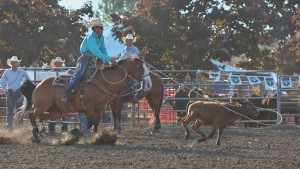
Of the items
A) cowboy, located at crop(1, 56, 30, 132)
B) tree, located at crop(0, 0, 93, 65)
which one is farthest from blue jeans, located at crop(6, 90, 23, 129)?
tree, located at crop(0, 0, 93, 65)

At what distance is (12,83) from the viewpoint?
16984mm

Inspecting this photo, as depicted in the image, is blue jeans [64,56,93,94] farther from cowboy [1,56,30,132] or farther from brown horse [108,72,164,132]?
cowboy [1,56,30,132]

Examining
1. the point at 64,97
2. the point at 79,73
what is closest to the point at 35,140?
the point at 64,97

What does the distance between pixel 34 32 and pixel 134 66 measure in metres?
17.6

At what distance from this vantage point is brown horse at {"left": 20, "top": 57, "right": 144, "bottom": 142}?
13.2 m

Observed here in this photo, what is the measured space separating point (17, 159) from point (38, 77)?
8662 millimetres

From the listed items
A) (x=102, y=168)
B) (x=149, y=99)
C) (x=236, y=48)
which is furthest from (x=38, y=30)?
(x=102, y=168)

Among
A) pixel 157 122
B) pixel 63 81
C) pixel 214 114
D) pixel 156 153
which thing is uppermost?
pixel 63 81

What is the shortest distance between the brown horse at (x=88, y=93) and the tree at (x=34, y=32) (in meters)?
16.3

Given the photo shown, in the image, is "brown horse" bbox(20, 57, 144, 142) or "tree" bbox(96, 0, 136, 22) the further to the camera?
"tree" bbox(96, 0, 136, 22)

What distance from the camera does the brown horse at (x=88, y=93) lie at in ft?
43.3

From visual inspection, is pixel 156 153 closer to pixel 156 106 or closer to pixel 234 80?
pixel 156 106

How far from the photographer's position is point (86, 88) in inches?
520

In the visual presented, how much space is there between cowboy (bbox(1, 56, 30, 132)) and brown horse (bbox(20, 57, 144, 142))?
3062 mm
